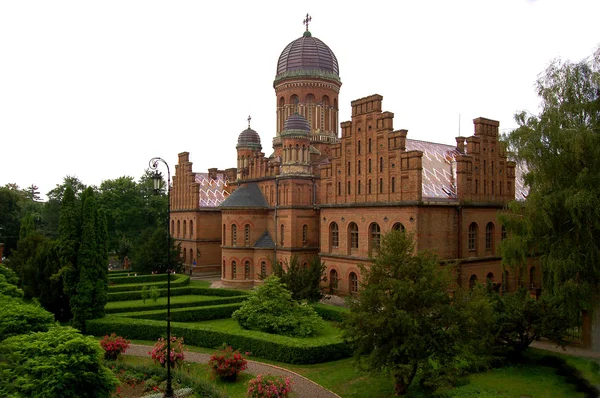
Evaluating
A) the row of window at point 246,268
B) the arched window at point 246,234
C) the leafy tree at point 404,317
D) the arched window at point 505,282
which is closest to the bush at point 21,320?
the leafy tree at point 404,317

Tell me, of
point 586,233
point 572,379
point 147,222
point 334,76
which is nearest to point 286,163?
point 334,76

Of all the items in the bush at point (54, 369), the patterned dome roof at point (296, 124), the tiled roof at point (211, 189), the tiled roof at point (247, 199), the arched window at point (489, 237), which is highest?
the patterned dome roof at point (296, 124)

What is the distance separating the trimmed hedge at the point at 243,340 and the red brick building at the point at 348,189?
8037 millimetres

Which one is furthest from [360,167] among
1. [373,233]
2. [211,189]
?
[211,189]

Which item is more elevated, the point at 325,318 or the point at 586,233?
the point at 586,233

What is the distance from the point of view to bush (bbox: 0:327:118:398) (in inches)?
489

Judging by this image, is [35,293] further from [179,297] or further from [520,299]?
[520,299]

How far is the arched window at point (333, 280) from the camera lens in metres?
37.8

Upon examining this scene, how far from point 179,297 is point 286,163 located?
1487 cm

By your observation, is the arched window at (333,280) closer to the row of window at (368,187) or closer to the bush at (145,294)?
the row of window at (368,187)

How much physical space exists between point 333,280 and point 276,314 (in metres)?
9.92

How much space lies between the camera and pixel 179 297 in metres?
40.9

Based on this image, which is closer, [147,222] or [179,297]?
[179,297]

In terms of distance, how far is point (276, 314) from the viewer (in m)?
29.2
